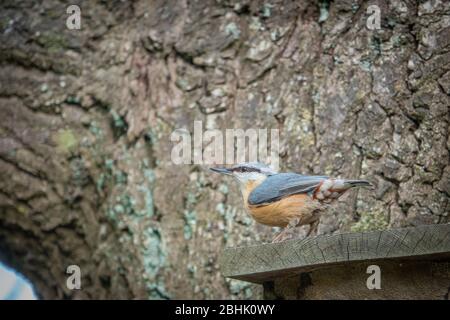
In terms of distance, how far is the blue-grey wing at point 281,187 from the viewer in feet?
8.73

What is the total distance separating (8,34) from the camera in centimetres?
405

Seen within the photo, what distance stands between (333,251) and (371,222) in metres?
0.76

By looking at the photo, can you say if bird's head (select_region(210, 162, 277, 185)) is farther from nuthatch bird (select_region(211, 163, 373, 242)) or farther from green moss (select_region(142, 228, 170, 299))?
green moss (select_region(142, 228, 170, 299))

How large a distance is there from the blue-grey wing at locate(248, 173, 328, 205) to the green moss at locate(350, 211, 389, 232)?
0.48 m

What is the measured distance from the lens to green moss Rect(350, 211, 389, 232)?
3021 millimetres

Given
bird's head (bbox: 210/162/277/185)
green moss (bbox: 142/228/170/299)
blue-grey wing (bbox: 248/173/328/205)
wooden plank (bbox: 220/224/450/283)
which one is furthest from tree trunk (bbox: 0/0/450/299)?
wooden plank (bbox: 220/224/450/283)

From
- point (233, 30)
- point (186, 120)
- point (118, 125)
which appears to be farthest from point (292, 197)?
point (118, 125)

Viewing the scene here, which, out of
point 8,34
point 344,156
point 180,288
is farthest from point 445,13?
point 8,34

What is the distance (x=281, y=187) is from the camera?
2.71 m

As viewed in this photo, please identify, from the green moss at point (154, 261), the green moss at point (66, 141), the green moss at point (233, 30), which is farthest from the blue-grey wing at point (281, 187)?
the green moss at point (66, 141)

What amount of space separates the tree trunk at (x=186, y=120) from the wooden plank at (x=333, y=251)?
2.32 feet

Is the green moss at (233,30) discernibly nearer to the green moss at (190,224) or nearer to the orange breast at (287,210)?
the green moss at (190,224)

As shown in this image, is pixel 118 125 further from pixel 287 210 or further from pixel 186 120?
pixel 287 210

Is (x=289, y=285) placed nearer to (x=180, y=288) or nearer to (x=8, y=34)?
(x=180, y=288)
